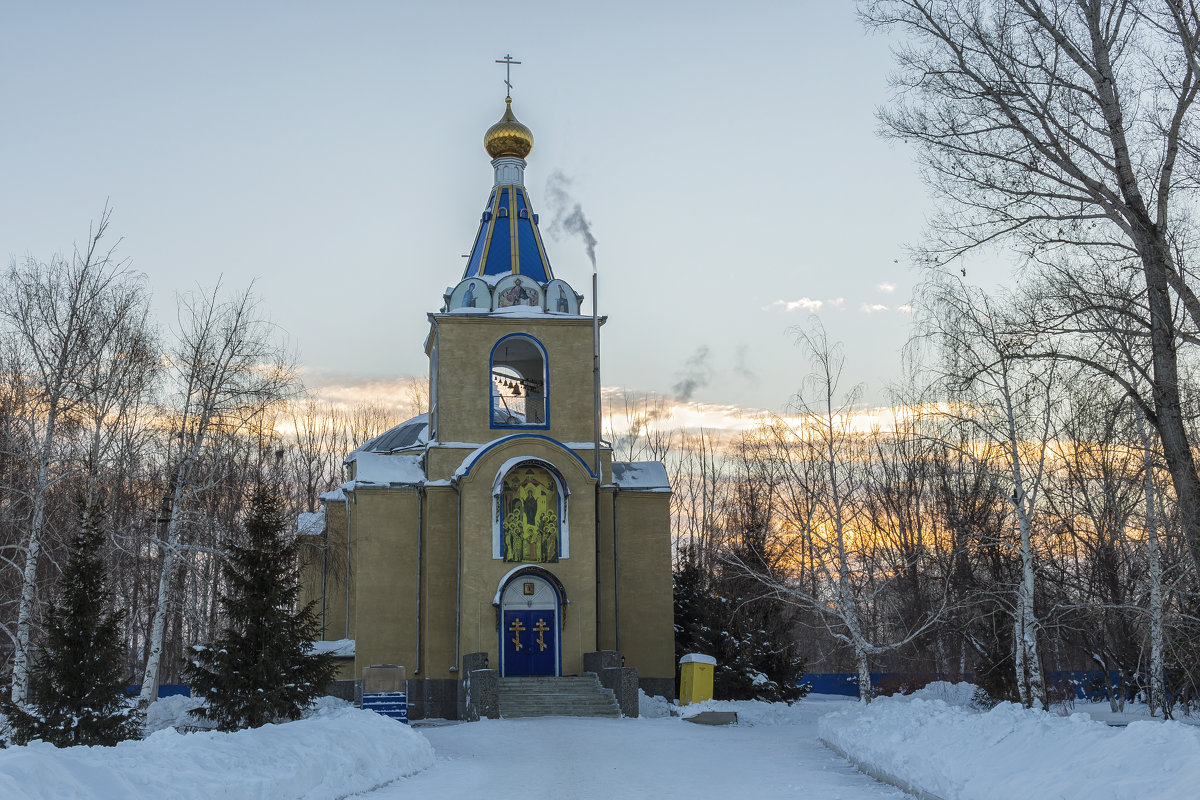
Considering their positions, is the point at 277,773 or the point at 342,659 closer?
the point at 277,773

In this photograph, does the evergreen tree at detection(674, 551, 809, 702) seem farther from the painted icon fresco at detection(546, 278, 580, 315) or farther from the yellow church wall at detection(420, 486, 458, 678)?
the painted icon fresco at detection(546, 278, 580, 315)

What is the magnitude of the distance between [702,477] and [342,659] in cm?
3146

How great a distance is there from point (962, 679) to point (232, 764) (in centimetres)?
2718

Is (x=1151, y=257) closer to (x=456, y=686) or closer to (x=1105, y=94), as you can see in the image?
(x=1105, y=94)

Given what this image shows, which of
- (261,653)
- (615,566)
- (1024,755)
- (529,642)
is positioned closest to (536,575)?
(529,642)

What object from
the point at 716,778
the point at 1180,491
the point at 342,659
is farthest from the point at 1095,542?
the point at 342,659

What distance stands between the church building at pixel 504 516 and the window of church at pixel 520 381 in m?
0.05

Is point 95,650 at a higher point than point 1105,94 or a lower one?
lower

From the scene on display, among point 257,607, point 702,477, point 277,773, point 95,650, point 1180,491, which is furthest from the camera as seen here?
point 702,477

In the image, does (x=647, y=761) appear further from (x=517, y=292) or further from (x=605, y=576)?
(x=517, y=292)

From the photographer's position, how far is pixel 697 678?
74.2 feet

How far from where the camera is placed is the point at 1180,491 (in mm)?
10469

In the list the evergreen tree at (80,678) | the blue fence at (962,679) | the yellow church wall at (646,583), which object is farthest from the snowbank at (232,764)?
the blue fence at (962,679)

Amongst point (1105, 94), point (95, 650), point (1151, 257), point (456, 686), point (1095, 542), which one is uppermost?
point (1105, 94)
